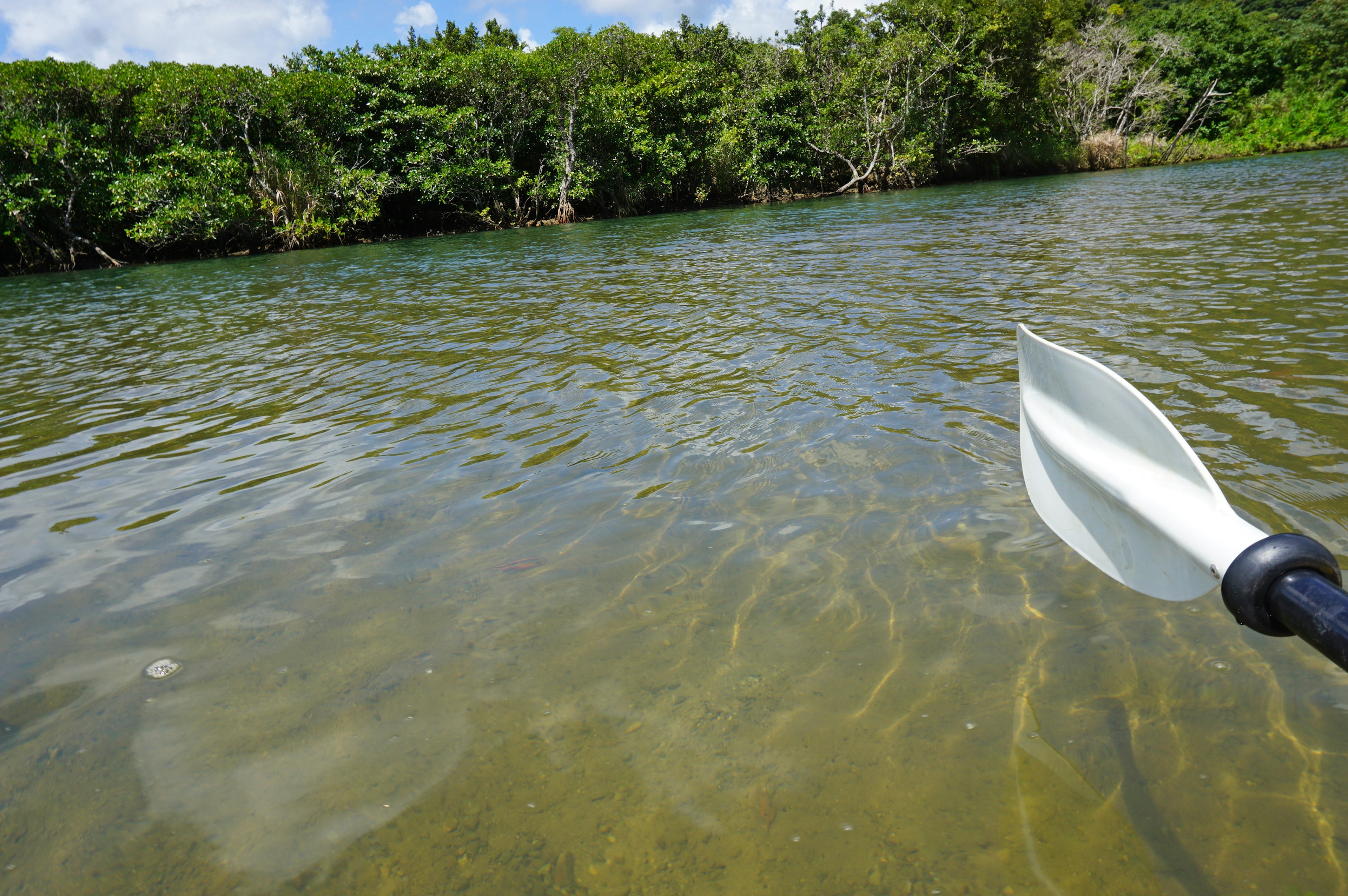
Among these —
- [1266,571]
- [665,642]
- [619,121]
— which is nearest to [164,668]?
[665,642]

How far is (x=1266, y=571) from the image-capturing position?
1203 mm

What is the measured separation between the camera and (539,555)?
2.99m

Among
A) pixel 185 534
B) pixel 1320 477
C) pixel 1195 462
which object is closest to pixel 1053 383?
pixel 1195 462

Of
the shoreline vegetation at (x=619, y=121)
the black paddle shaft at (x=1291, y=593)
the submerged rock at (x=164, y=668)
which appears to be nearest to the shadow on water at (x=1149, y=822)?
the black paddle shaft at (x=1291, y=593)

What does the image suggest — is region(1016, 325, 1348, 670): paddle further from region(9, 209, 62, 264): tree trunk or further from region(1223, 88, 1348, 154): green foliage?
region(1223, 88, 1348, 154): green foliage

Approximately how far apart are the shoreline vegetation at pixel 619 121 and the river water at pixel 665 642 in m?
24.1

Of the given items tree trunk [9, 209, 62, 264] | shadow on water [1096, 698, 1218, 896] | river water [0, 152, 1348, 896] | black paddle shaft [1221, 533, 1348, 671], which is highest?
tree trunk [9, 209, 62, 264]

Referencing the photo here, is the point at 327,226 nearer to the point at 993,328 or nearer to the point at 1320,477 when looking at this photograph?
the point at 993,328

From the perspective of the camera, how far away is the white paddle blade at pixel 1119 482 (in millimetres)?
1417

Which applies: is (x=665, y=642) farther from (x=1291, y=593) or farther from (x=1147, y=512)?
(x=1291, y=593)

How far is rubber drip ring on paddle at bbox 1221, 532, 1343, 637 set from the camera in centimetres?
118

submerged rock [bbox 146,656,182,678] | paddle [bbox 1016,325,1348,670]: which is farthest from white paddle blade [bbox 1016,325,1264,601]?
submerged rock [bbox 146,656,182,678]

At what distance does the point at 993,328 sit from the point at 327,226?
88.4 feet

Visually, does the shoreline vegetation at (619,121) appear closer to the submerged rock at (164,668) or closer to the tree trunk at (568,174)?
the tree trunk at (568,174)
